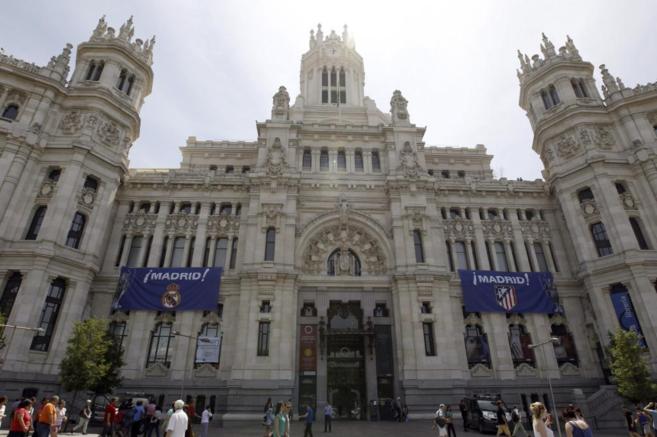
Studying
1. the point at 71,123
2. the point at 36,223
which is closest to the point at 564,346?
the point at 36,223

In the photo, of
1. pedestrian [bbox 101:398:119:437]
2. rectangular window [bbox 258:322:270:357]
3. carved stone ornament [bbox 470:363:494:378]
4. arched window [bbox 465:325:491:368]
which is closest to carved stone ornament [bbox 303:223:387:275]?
rectangular window [bbox 258:322:270:357]

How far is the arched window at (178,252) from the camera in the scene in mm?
36656

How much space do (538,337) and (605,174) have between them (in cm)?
1687

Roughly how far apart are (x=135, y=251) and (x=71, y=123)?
538 inches

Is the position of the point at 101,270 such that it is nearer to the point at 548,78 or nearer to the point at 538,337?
the point at 538,337

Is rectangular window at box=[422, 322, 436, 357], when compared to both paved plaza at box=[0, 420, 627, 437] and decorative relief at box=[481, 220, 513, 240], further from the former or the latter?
decorative relief at box=[481, 220, 513, 240]

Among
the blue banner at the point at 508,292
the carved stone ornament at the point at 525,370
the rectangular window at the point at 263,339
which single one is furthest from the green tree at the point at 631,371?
the rectangular window at the point at 263,339

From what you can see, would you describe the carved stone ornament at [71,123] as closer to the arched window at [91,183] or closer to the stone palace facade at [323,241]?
the stone palace facade at [323,241]

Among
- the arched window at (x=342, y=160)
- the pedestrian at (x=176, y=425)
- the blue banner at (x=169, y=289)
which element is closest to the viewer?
the pedestrian at (x=176, y=425)

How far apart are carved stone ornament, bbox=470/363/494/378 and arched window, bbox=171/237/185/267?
29.0 metres

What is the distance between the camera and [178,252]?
3722cm

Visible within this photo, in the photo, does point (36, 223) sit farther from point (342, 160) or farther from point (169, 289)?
point (342, 160)

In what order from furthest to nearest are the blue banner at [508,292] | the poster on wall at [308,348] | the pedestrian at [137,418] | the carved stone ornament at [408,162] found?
the carved stone ornament at [408,162] < the blue banner at [508,292] < the poster on wall at [308,348] < the pedestrian at [137,418]

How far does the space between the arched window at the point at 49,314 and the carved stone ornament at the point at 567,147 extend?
4890 centimetres
